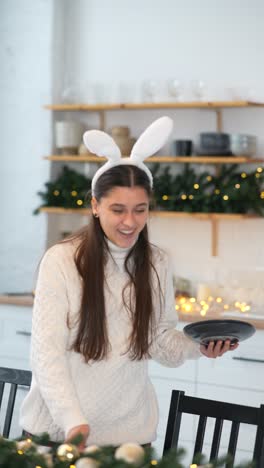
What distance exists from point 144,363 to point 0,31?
9.96 ft

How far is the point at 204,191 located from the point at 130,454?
2964 mm

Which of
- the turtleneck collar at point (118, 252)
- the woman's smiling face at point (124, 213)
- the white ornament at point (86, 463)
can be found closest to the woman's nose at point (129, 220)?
the woman's smiling face at point (124, 213)

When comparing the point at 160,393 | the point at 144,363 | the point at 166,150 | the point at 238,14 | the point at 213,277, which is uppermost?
the point at 238,14

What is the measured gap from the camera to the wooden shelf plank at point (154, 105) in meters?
4.46

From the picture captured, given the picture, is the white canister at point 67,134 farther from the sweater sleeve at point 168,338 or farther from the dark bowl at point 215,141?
the sweater sleeve at point 168,338

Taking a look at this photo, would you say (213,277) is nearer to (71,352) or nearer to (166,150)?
(166,150)

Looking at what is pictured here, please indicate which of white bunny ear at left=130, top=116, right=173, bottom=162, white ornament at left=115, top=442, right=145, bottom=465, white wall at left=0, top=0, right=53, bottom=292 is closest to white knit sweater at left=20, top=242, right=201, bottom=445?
white bunny ear at left=130, top=116, right=173, bottom=162

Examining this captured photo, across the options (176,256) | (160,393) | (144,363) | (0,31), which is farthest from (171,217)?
(144,363)

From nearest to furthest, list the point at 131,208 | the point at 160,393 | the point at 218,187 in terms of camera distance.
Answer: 1. the point at 131,208
2. the point at 160,393
3. the point at 218,187

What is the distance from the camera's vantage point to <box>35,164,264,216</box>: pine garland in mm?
4453

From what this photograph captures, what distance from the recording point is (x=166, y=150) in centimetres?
479

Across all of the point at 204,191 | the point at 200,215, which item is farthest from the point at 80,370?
the point at 204,191

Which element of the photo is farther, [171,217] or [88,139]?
[171,217]

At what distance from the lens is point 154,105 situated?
4613 mm
